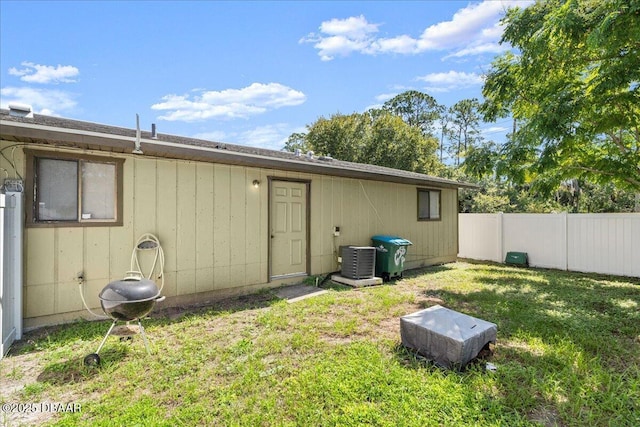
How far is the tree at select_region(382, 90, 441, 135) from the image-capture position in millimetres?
26828

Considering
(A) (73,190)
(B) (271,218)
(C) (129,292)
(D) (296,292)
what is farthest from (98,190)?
(D) (296,292)

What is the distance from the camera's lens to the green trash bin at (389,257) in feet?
22.2

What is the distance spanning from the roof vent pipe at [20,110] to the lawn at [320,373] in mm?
2846

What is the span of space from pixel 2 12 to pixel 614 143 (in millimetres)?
12566

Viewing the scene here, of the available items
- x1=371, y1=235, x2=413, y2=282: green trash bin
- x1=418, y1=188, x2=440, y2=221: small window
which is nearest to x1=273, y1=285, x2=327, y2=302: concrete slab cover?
x1=371, y1=235, x2=413, y2=282: green trash bin

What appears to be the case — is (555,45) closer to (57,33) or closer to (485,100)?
(485,100)

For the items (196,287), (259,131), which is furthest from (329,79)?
(259,131)

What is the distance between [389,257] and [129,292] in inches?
198

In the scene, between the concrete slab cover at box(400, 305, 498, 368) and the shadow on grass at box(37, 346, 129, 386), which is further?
the concrete slab cover at box(400, 305, 498, 368)

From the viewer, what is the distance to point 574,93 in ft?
18.6

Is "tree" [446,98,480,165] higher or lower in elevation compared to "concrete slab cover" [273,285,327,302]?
higher

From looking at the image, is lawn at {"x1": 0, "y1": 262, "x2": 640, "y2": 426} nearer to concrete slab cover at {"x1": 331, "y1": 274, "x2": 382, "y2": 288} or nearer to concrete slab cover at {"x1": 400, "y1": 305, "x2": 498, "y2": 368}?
concrete slab cover at {"x1": 400, "y1": 305, "x2": 498, "y2": 368}

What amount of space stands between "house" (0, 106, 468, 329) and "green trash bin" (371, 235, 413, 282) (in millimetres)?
675

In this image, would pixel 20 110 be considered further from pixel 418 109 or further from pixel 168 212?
pixel 418 109
